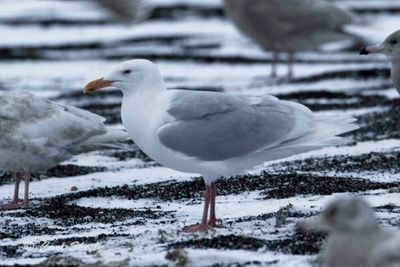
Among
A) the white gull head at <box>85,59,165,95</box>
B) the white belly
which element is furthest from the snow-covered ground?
the white gull head at <box>85,59,165,95</box>

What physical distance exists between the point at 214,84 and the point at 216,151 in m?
9.32

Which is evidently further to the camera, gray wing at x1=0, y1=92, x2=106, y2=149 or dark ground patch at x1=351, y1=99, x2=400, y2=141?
dark ground patch at x1=351, y1=99, x2=400, y2=141

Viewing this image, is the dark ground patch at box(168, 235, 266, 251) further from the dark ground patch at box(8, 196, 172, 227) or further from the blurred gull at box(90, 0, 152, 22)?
the blurred gull at box(90, 0, 152, 22)

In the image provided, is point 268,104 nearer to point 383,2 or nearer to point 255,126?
point 255,126

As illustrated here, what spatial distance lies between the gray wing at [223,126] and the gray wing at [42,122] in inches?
73.0

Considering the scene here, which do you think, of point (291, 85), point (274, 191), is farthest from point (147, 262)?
point (291, 85)

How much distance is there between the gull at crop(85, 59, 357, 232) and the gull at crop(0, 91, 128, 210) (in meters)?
1.53

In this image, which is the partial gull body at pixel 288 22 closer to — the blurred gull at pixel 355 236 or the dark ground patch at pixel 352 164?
the dark ground patch at pixel 352 164

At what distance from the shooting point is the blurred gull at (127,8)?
31.0 feet

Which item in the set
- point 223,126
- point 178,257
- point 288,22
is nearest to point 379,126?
point 223,126

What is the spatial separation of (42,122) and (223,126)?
83.4 inches

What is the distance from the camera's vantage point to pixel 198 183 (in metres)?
8.88

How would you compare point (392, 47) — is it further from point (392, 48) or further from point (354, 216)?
point (354, 216)

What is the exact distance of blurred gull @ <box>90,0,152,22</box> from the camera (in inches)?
372
